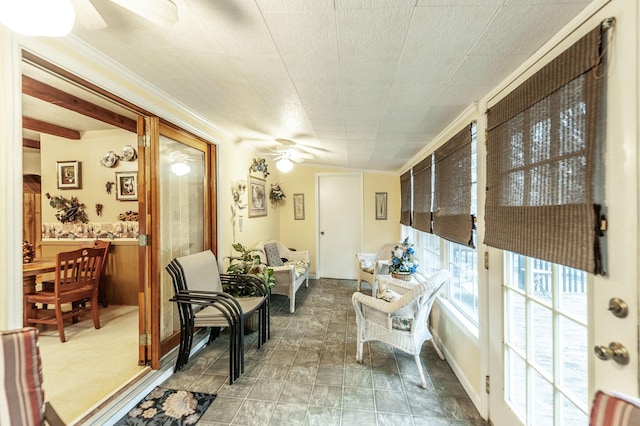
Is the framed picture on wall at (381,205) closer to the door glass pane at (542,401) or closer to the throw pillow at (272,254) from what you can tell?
the throw pillow at (272,254)

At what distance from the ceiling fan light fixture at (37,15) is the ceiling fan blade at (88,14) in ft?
0.67

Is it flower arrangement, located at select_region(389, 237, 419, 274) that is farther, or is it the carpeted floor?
flower arrangement, located at select_region(389, 237, 419, 274)

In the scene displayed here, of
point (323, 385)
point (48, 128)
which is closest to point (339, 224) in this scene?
point (323, 385)

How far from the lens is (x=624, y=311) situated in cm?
80

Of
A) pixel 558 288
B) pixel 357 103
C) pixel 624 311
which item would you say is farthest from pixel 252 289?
pixel 624 311

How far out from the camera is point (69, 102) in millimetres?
2201

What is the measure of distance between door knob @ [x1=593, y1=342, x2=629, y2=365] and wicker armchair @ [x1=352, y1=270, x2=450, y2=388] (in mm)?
1024

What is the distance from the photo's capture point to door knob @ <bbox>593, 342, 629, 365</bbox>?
800 millimetres

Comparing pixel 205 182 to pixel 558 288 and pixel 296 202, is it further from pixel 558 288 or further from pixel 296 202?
pixel 558 288

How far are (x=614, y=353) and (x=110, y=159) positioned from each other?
4.79 metres

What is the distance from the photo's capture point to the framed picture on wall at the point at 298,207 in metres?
5.08

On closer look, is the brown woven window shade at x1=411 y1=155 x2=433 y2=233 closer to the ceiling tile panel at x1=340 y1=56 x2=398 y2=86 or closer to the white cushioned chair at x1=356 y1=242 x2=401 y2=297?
the white cushioned chair at x1=356 y1=242 x2=401 y2=297

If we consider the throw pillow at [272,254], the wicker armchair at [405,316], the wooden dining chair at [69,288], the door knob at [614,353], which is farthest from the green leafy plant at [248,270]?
the door knob at [614,353]

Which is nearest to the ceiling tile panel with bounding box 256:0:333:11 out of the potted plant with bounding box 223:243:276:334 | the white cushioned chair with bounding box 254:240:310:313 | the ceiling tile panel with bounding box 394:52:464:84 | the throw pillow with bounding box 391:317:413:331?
the ceiling tile panel with bounding box 394:52:464:84
